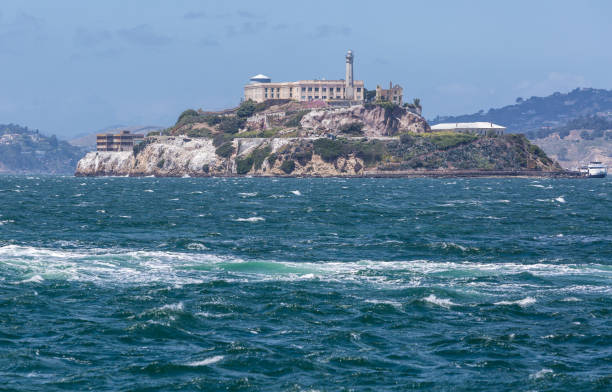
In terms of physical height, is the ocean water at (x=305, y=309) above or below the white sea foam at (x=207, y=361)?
above

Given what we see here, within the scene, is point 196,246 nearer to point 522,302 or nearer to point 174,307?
point 174,307

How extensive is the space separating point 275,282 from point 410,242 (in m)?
20.4

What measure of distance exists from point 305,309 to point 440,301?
609cm

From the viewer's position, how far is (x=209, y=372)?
26125 millimetres

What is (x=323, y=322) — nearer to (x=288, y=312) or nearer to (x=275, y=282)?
(x=288, y=312)

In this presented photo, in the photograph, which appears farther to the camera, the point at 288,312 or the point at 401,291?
the point at 401,291

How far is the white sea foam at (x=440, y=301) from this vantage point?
119ft

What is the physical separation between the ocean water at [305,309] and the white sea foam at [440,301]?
153mm

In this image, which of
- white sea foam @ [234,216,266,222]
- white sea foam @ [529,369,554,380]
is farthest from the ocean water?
white sea foam @ [234,216,266,222]

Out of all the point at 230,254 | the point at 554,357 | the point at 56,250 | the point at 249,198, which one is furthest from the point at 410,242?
the point at 249,198

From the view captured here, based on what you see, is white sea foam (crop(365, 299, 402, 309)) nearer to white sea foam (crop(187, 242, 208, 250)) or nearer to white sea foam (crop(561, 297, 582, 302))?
white sea foam (crop(561, 297, 582, 302))

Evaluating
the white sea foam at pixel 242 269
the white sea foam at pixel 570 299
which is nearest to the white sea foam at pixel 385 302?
the white sea foam at pixel 242 269

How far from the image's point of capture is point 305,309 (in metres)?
35.3

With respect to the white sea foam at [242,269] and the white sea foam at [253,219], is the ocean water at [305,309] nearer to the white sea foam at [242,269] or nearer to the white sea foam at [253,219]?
the white sea foam at [242,269]
